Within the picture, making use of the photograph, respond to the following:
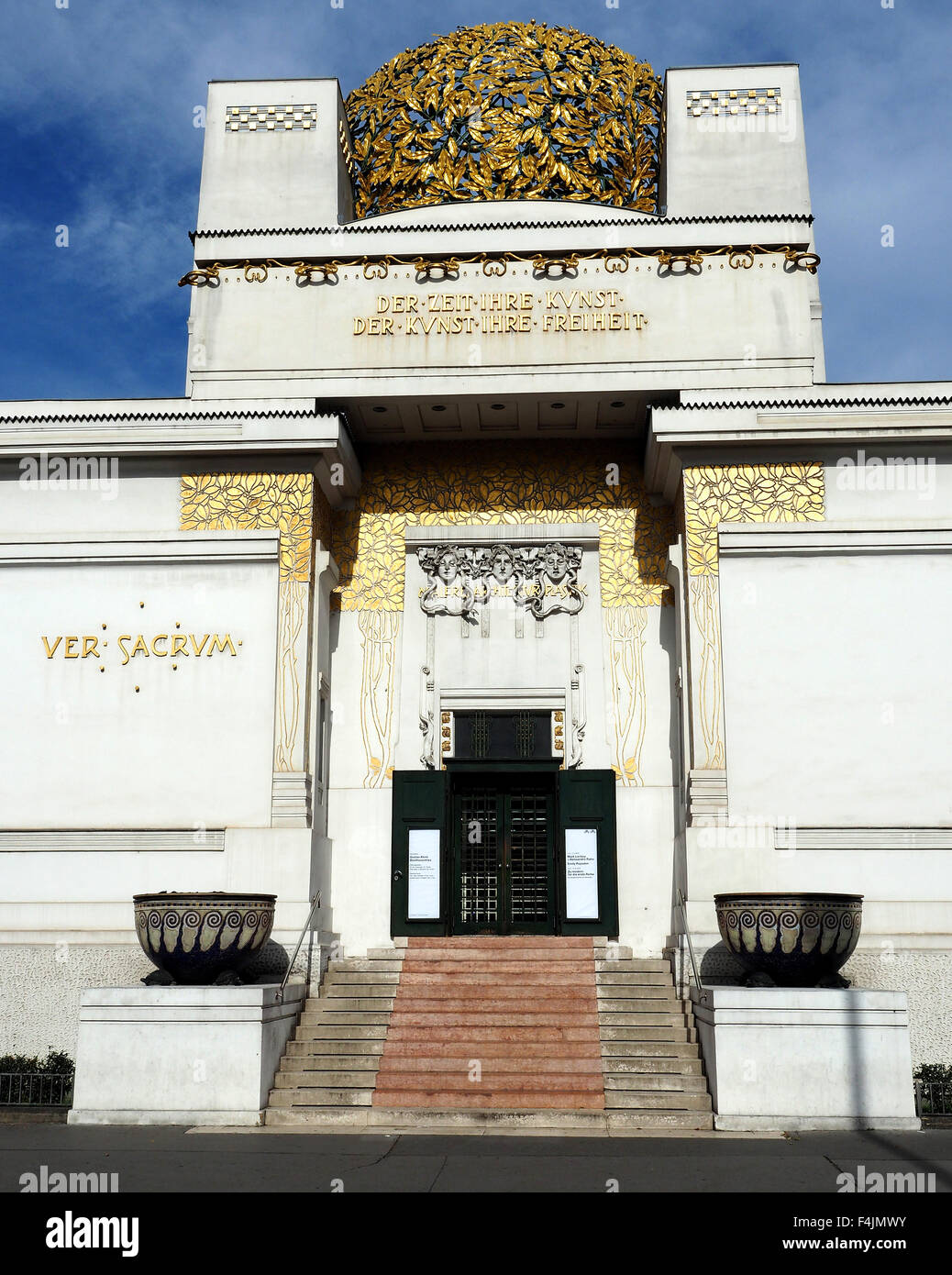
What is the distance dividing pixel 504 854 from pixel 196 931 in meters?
4.86

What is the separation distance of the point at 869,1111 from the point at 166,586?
373 inches

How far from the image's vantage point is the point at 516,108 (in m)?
16.4

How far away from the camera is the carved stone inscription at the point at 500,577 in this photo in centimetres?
1559

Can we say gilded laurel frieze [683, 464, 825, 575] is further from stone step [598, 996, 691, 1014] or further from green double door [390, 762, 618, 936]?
stone step [598, 996, 691, 1014]

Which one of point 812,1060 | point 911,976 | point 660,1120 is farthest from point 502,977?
point 911,976

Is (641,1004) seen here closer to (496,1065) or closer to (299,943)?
(496,1065)

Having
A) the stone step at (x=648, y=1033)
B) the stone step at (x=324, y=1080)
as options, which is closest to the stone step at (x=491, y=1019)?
the stone step at (x=648, y=1033)

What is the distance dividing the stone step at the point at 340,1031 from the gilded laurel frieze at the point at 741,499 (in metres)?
6.23

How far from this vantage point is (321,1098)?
1080 cm

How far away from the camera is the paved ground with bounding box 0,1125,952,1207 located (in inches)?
287

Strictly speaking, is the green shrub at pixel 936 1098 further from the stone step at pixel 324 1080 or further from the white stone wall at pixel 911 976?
the stone step at pixel 324 1080

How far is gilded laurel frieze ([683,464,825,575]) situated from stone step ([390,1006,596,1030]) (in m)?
5.25
